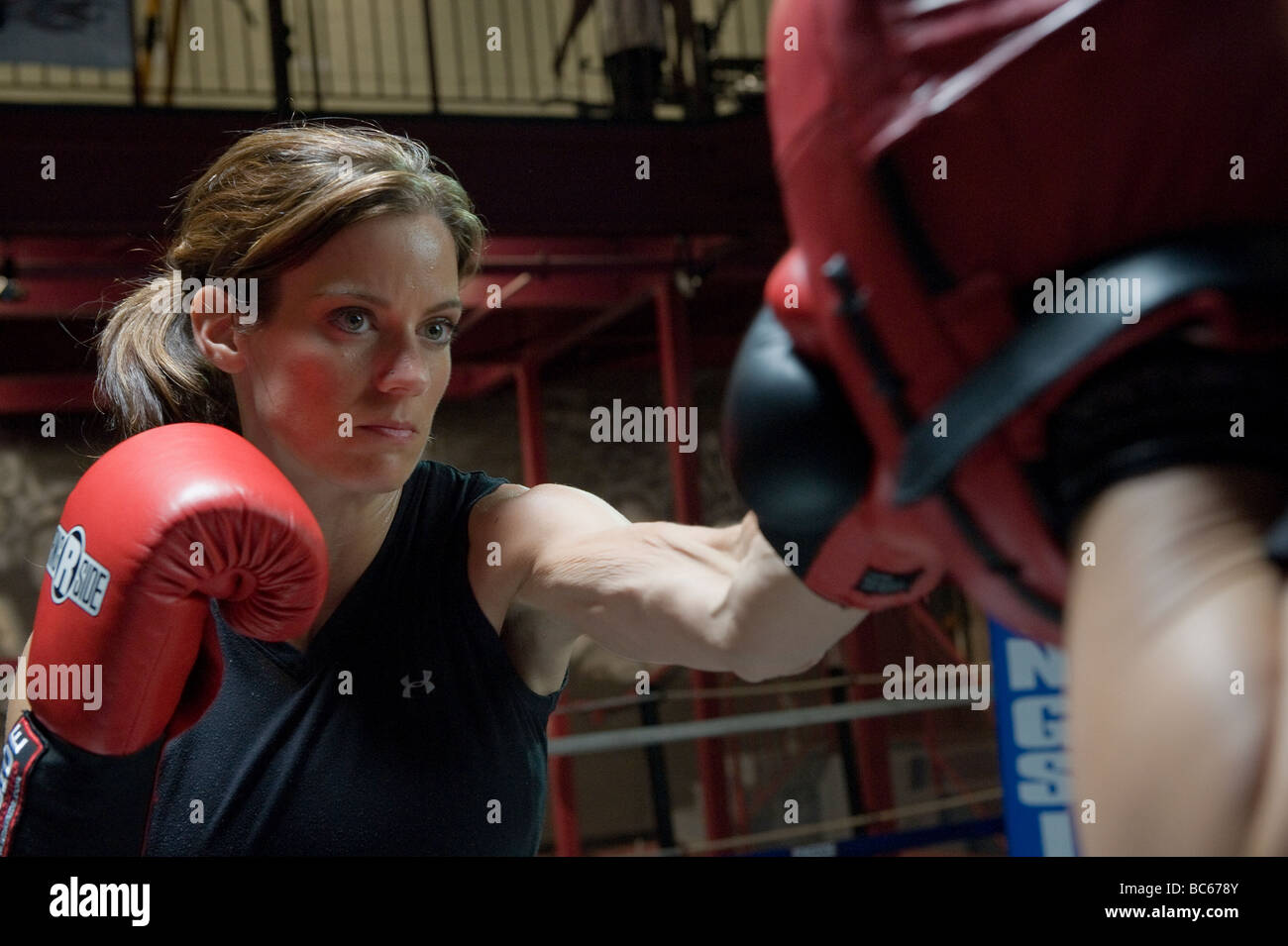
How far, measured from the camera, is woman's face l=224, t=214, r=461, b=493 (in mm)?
818

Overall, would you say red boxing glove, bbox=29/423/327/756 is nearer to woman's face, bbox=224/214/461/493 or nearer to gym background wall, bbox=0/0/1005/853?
woman's face, bbox=224/214/461/493

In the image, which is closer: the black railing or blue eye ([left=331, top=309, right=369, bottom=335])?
blue eye ([left=331, top=309, right=369, bottom=335])

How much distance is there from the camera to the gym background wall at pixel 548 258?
189 cm

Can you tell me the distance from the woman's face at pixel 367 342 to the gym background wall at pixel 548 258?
38 cm


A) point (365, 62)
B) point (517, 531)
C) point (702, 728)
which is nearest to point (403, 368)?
point (517, 531)

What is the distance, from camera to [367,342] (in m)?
0.83

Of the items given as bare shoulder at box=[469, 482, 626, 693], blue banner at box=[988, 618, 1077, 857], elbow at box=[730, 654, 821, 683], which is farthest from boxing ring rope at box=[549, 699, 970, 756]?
elbow at box=[730, 654, 821, 683]

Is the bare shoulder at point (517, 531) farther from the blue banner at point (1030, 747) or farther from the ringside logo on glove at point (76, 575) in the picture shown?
the blue banner at point (1030, 747)

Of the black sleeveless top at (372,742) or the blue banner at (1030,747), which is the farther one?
the blue banner at (1030,747)

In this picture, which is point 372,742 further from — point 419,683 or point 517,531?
point 517,531

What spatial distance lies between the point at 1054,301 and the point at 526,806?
0.62 m

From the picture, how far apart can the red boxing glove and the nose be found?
0.09 metres

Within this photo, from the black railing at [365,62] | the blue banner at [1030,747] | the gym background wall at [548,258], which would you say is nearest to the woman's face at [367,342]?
the gym background wall at [548,258]
